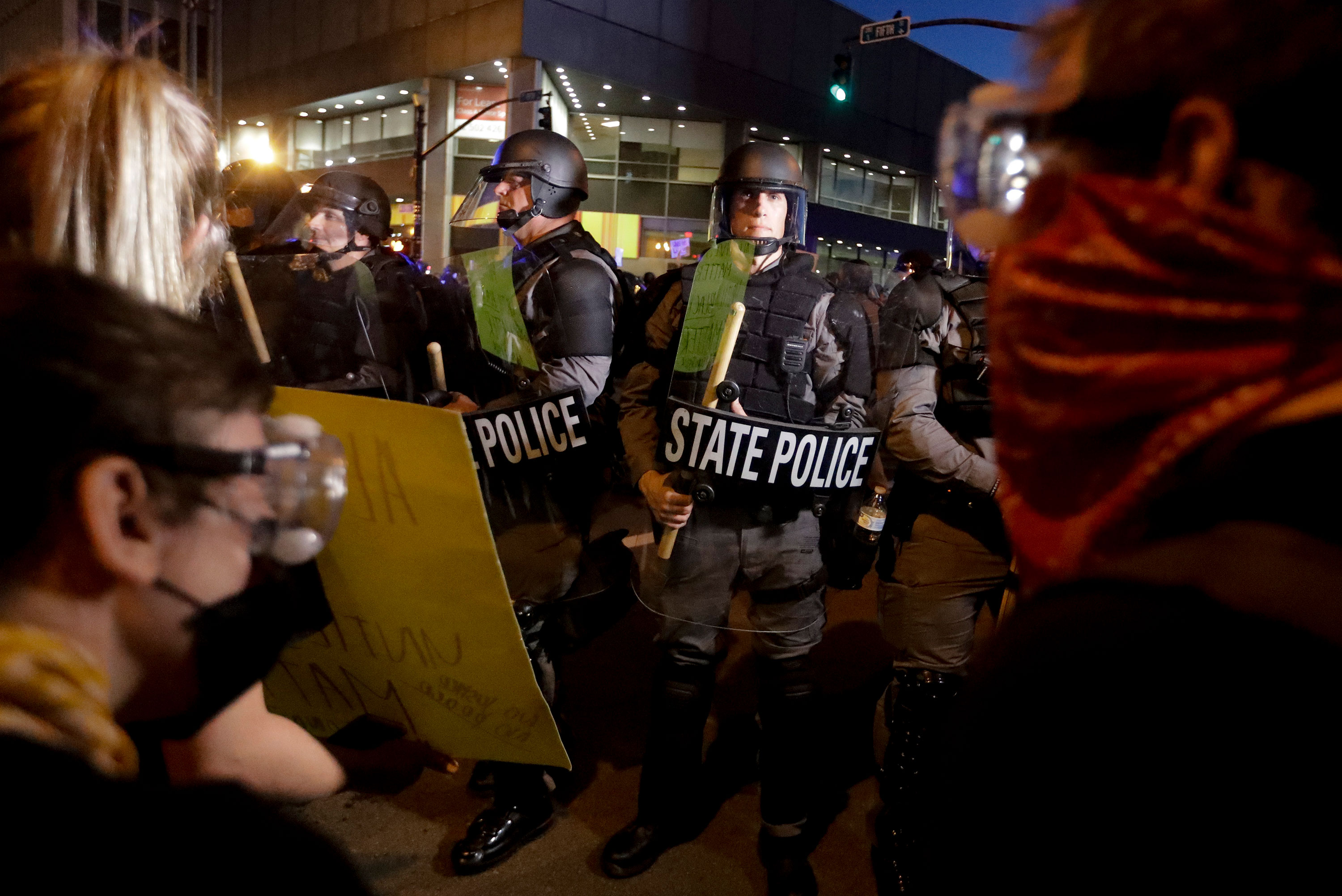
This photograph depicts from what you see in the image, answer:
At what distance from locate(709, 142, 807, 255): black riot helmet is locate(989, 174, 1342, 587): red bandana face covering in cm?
222

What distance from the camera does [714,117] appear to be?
27.9 meters

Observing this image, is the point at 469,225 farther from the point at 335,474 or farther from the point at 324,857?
the point at 324,857

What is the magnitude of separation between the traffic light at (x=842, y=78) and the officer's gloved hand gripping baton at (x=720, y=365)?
15.6 meters

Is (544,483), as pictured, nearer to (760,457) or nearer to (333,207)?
(760,457)

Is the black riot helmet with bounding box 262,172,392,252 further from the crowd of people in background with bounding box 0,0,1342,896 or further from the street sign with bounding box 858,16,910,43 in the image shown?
the street sign with bounding box 858,16,910,43

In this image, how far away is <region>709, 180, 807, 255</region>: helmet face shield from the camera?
9.90 feet

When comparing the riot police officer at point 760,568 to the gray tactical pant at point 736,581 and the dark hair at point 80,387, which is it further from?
the dark hair at point 80,387

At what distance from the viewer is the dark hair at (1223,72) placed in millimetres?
589

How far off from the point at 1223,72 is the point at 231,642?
3.44 ft

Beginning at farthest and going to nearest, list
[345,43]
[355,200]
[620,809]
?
[345,43] < [355,200] < [620,809]

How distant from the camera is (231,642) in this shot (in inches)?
37.2

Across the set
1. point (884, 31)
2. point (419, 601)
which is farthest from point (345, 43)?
point (419, 601)

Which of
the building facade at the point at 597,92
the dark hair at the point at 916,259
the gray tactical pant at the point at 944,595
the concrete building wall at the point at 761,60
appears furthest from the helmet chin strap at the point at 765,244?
the concrete building wall at the point at 761,60

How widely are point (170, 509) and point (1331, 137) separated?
3.16 feet
